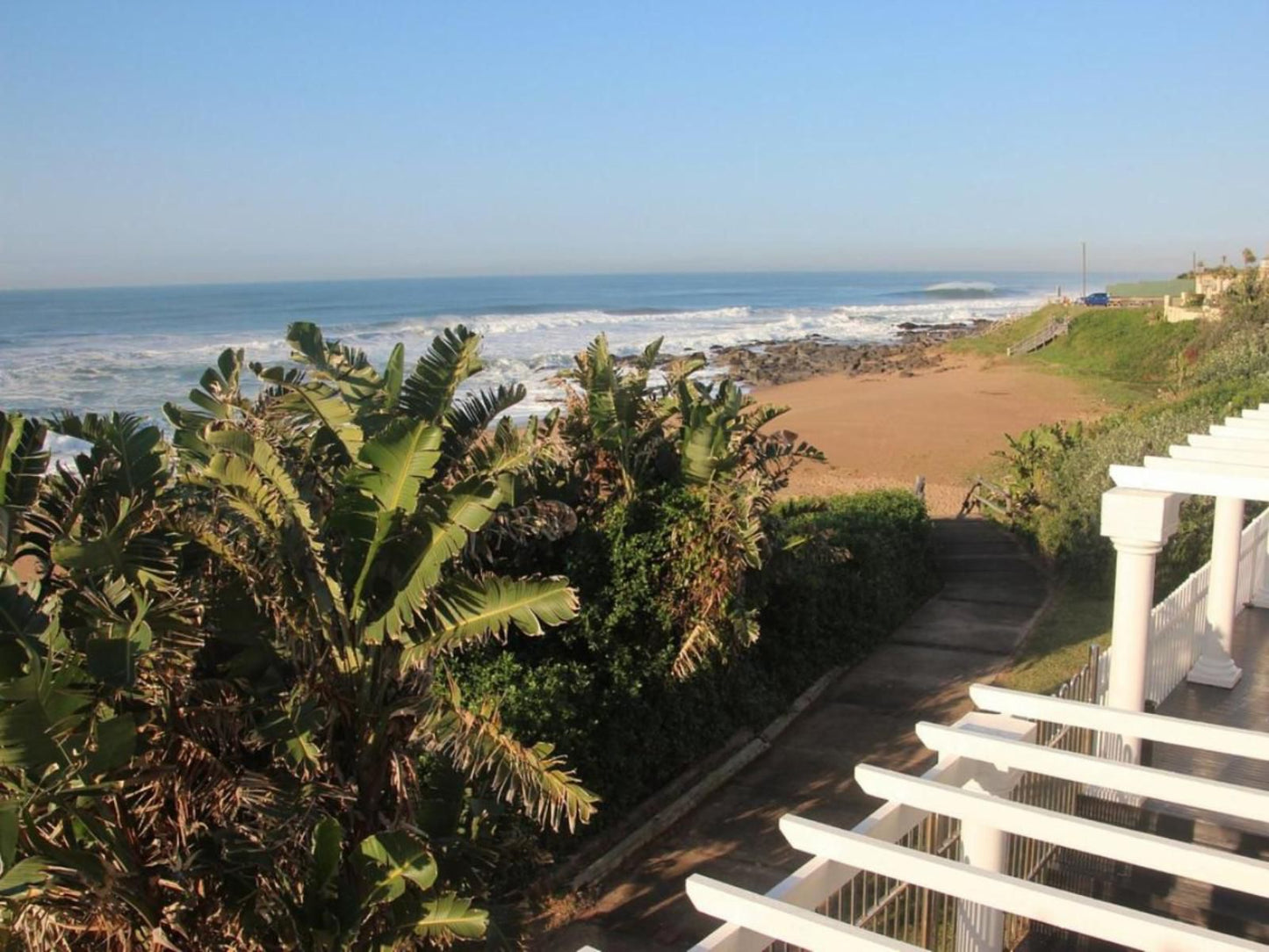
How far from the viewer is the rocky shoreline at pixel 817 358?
52.1 metres

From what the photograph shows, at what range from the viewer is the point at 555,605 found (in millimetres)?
5555

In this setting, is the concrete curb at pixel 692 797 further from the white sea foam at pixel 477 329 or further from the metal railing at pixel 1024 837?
the white sea foam at pixel 477 329

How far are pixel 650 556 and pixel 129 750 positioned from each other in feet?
18.1

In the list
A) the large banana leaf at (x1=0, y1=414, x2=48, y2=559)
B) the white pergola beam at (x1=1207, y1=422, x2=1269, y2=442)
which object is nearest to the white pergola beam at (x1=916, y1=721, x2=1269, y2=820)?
the large banana leaf at (x1=0, y1=414, x2=48, y2=559)

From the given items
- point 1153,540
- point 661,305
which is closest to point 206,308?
point 661,305

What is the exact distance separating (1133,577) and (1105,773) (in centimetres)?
298

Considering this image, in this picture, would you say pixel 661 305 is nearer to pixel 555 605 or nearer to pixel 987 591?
pixel 987 591

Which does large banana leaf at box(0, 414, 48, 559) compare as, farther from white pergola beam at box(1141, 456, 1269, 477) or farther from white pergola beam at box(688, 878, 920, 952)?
white pergola beam at box(1141, 456, 1269, 477)

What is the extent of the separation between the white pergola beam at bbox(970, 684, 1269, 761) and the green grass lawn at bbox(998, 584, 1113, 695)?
690 cm

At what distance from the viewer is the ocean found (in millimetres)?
48469

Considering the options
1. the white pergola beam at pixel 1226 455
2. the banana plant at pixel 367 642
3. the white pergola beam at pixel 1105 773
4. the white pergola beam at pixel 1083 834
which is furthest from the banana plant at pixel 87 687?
the white pergola beam at pixel 1226 455

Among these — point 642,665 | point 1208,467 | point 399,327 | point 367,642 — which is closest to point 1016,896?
point 367,642

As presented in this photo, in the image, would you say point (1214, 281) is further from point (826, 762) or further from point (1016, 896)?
point (1016, 896)

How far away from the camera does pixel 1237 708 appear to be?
7875mm
